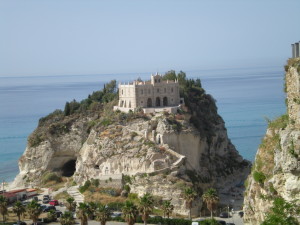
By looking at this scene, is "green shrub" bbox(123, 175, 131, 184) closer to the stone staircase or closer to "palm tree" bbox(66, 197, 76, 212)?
the stone staircase

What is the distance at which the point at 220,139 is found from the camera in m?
68.4

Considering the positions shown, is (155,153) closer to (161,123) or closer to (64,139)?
(161,123)

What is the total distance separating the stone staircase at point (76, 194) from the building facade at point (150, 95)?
1148cm

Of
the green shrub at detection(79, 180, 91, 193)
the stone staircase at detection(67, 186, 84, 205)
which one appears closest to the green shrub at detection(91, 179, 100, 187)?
the green shrub at detection(79, 180, 91, 193)

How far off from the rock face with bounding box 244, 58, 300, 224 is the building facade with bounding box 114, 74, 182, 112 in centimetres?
3882

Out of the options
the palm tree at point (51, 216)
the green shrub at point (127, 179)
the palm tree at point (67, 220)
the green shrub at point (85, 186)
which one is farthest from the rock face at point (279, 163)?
the green shrub at point (85, 186)

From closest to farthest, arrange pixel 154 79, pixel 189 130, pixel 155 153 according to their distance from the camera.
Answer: pixel 155 153
pixel 189 130
pixel 154 79

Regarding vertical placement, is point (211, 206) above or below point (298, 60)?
below

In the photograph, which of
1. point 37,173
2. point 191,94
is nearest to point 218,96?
point 191,94

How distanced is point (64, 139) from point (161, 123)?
51.6 ft

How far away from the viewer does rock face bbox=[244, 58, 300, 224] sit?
2012 cm

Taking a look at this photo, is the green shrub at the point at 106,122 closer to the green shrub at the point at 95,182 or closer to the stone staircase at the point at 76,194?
the green shrub at the point at 95,182

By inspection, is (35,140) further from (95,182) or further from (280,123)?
(280,123)

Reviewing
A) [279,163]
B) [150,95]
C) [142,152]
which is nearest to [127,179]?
[142,152]
